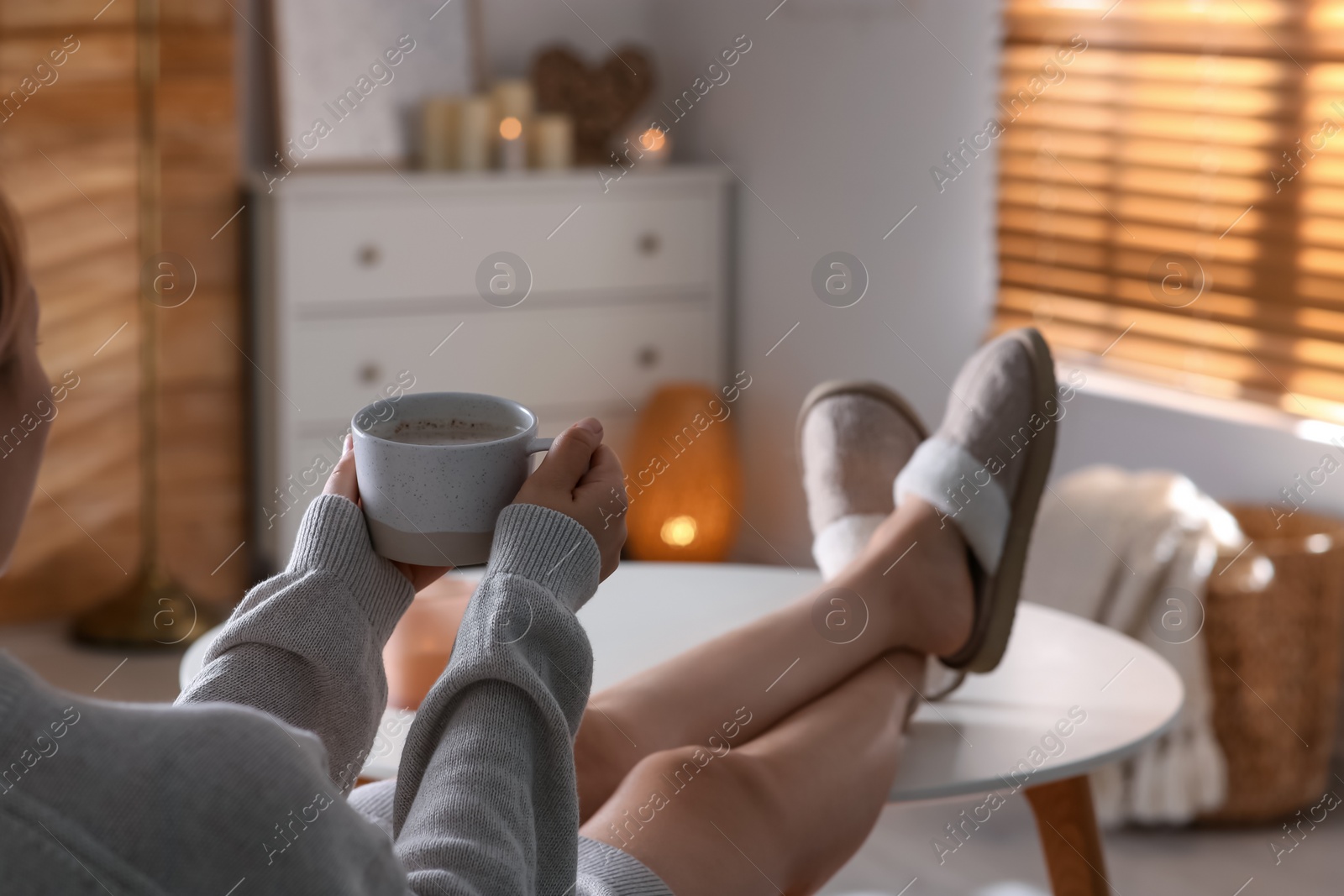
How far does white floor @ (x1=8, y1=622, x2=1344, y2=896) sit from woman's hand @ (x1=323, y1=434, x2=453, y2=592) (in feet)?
3.19

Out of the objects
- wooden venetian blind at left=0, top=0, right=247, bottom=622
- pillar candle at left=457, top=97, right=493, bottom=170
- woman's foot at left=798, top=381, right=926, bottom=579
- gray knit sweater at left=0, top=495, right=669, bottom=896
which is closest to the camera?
gray knit sweater at left=0, top=495, right=669, bottom=896

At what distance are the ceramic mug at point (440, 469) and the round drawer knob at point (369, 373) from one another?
6.27 feet

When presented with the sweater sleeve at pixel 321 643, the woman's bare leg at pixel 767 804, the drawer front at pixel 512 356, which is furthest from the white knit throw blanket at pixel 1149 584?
the sweater sleeve at pixel 321 643

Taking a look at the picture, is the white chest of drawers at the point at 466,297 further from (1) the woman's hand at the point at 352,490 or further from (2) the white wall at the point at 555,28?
(1) the woman's hand at the point at 352,490

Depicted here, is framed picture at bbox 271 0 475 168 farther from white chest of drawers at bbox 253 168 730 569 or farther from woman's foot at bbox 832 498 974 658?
woman's foot at bbox 832 498 974 658

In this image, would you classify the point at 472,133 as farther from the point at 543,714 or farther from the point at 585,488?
the point at 543,714

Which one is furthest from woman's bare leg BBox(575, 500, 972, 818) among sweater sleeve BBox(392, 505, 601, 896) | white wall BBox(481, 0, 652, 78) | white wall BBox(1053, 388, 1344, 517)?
white wall BBox(481, 0, 652, 78)

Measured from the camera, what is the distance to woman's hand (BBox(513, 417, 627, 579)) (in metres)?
0.74

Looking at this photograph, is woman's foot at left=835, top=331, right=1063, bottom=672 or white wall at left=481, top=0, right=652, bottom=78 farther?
white wall at left=481, top=0, right=652, bottom=78

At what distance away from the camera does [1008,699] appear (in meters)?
1.15

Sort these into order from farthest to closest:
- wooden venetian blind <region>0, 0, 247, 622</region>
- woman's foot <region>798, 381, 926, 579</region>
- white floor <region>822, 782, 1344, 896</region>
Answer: wooden venetian blind <region>0, 0, 247, 622</region> → white floor <region>822, 782, 1344, 896</region> → woman's foot <region>798, 381, 926, 579</region>

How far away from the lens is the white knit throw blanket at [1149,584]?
1.79 metres

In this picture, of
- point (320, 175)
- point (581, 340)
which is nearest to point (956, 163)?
point (581, 340)

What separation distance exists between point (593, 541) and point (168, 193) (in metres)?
2.08
